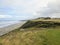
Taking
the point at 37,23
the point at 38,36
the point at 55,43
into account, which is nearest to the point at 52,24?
the point at 37,23

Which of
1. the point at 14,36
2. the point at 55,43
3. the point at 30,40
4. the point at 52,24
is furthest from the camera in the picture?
the point at 52,24

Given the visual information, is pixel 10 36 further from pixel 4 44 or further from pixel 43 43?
pixel 43 43

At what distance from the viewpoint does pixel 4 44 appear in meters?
21.7

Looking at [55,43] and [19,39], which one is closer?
[55,43]

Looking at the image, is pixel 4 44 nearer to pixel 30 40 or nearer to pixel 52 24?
pixel 30 40

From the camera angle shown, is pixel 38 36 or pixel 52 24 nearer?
pixel 38 36

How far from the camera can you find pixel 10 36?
23.8 meters

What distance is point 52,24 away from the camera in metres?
29.3

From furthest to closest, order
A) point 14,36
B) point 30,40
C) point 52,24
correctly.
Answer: point 52,24 → point 14,36 → point 30,40

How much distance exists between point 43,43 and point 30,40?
1802 mm

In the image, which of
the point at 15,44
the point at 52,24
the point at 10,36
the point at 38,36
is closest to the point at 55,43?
the point at 38,36

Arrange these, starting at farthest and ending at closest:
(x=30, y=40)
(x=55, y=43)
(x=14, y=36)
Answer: (x=14, y=36)
(x=30, y=40)
(x=55, y=43)

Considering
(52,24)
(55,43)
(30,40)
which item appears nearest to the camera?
(55,43)

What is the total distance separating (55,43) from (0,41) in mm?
6258
